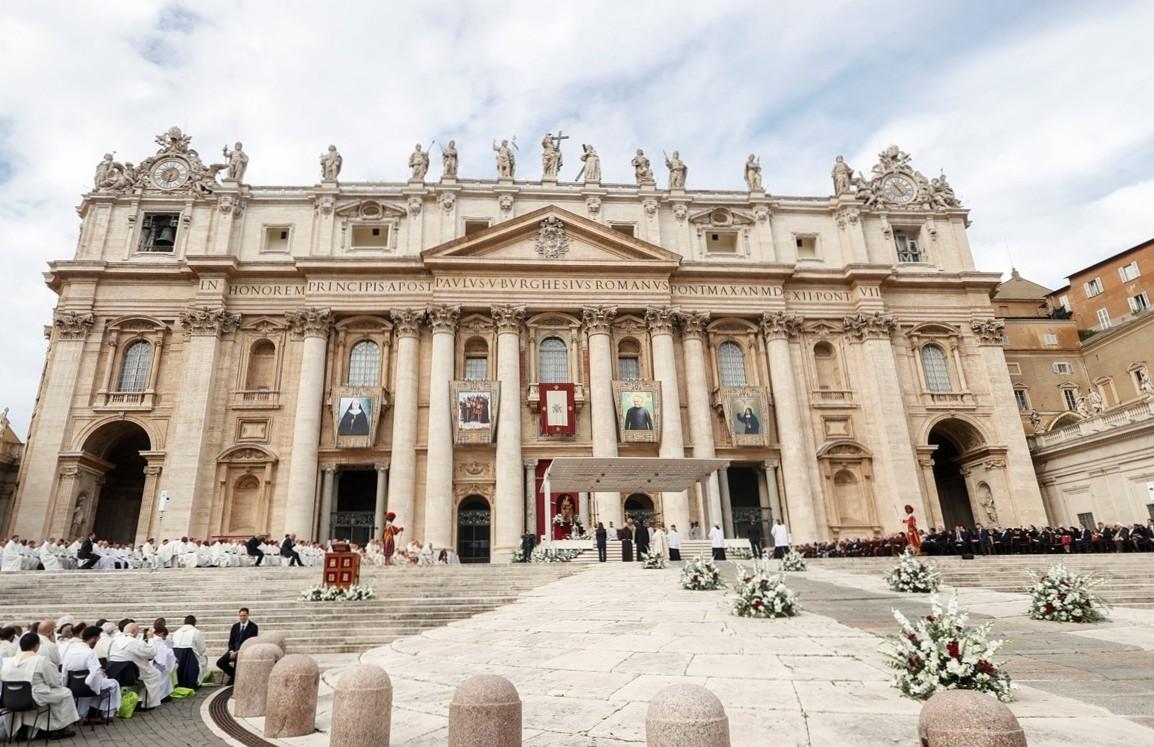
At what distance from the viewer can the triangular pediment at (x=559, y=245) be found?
1312 inches

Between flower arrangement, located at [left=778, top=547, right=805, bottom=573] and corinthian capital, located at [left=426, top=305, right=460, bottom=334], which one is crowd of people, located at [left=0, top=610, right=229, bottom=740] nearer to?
flower arrangement, located at [left=778, top=547, right=805, bottom=573]

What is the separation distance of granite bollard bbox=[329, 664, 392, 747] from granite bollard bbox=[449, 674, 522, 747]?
1.18m

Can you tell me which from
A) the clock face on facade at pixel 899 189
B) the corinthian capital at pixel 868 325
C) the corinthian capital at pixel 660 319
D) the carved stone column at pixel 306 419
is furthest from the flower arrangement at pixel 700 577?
the clock face on facade at pixel 899 189

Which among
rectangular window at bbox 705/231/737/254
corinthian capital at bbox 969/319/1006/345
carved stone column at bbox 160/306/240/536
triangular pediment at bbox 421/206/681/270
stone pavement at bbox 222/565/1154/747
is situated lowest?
stone pavement at bbox 222/565/1154/747

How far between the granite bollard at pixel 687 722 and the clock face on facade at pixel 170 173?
39.8 metres

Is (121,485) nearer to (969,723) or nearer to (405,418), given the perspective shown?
(405,418)

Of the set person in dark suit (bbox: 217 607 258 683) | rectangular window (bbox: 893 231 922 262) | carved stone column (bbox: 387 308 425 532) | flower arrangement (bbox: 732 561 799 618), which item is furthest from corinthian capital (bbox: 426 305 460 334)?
rectangular window (bbox: 893 231 922 262)

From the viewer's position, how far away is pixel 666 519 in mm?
30031

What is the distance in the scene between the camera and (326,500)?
99.2ft

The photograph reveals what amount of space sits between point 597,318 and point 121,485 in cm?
2581

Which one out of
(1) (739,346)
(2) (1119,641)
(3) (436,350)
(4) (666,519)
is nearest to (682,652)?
(2) (1119,641)

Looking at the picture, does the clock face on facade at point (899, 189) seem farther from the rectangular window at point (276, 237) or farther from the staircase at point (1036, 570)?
the rectangular window at point (276, 237)

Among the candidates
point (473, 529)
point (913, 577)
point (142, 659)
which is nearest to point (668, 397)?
point (473, 529)

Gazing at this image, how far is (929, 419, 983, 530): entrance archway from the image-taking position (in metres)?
34.7
